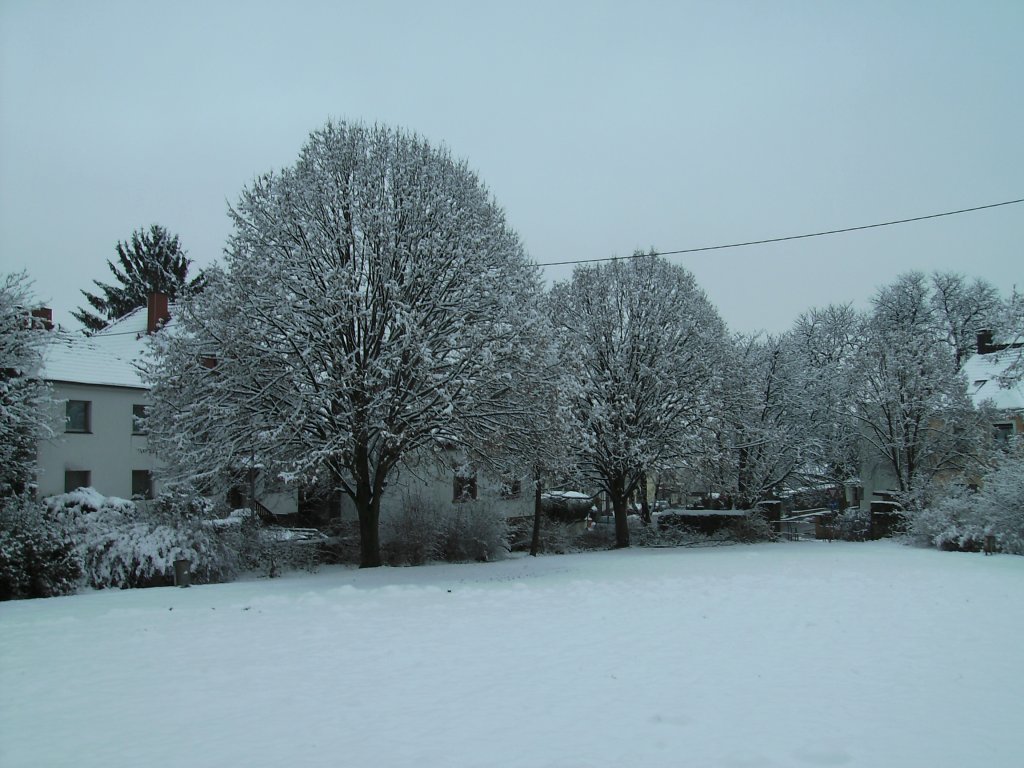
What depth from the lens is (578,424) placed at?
2175 cm

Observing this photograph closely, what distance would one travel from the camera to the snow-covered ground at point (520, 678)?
6.31 m

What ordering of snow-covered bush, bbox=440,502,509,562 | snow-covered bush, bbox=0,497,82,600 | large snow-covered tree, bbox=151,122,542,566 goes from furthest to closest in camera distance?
1. snow-covered bush, bbox=440,502,509,562
2. large snow-covered tree, bbox=151,122,542,566
3. snow-covered bush, bbox=0,497,82,600

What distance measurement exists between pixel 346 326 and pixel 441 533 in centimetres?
853

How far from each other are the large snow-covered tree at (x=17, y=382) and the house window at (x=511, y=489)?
473 inches

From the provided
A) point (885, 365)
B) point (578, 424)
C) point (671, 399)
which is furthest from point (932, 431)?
point (578, 424)

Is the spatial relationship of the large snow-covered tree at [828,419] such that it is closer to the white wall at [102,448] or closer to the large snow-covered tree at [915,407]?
the large snow-covered tree at [915,407]

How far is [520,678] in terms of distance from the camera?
336 inches

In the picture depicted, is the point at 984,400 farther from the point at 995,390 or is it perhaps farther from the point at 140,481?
the point at 140,481

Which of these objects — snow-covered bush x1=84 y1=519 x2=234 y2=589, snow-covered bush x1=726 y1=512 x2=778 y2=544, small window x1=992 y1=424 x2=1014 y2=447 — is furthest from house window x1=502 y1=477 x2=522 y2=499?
small window x1=992 y1=424 x2=1014 y2=447

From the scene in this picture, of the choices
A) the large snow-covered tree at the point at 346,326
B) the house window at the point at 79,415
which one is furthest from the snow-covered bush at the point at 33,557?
the house window at the point at 79,415

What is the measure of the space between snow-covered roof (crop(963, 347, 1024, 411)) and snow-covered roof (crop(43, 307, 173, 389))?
39252 millimetres

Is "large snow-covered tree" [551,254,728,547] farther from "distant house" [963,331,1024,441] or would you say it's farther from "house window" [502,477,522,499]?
"distant house" [963,331,1024,441]

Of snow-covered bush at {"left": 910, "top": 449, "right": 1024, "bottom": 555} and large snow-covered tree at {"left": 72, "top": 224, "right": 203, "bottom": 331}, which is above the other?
large snow-covered tree at {"left": 72, "top": 224, "right": 203, "bottom": 331}

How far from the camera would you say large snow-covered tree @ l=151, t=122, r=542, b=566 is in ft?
59.6
